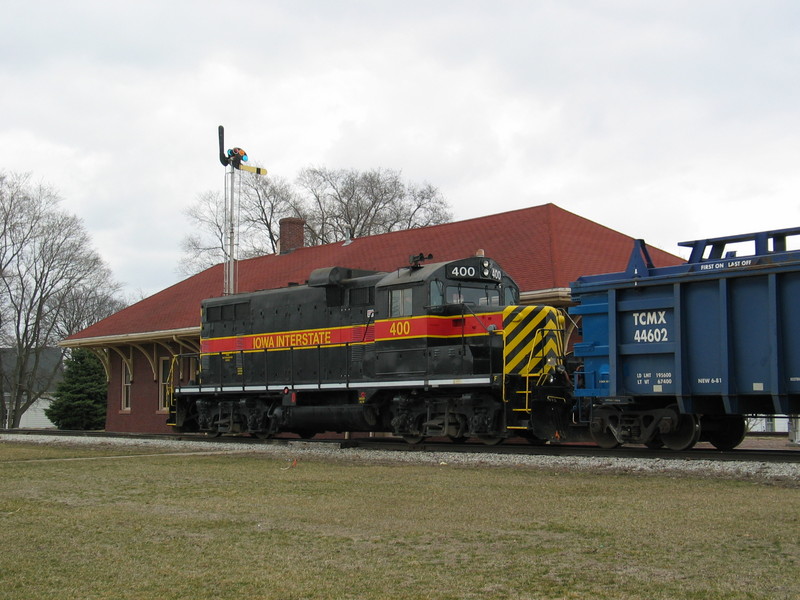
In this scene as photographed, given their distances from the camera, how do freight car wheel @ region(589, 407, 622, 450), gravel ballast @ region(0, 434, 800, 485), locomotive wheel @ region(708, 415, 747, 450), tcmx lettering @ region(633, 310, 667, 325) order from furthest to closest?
locomotive wheel @ region(708, 415, 747, 450)
freight car wheel @ region(589, 407, 622, 450)
tcmx lettering @ region(633, 310, 667, 325)
gravel ballast @ region(0, 434, 800, 485)

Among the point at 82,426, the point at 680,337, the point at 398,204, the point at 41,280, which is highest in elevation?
the point at 398,204

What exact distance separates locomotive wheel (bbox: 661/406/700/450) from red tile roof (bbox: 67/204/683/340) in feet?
22.5

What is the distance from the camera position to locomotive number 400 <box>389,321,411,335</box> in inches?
692

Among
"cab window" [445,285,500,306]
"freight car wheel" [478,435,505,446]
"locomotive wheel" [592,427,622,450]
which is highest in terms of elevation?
"cab window" [445,285,500,306]

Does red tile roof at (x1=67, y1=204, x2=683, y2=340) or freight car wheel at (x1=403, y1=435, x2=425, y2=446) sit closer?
freight car wheel at (x1=403, y1=435, x2=425, y2=446)

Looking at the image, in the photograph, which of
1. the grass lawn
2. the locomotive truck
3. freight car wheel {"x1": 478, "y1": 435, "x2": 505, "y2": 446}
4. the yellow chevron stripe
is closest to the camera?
the grass lawn

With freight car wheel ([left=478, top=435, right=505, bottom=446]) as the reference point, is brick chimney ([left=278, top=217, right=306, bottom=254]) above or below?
above

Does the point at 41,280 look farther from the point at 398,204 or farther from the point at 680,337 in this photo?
the point at 680,337

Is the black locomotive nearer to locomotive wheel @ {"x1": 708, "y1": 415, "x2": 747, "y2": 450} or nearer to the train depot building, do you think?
the train depot building

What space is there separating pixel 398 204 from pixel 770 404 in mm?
45076

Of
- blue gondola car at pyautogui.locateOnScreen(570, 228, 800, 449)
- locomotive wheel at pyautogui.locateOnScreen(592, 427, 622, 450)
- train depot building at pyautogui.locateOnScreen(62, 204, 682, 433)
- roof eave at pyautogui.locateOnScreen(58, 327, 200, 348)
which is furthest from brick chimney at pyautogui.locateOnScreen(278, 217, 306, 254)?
locomotive wheel at pyautogui.locateOnScreen(592, 427, 622, 450)

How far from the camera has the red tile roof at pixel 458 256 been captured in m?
23.2

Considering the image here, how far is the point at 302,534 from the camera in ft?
25.4

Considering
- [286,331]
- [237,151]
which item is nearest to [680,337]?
[286,331]
